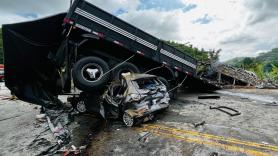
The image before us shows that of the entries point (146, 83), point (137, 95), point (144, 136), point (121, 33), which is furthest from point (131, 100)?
point (121, 33)

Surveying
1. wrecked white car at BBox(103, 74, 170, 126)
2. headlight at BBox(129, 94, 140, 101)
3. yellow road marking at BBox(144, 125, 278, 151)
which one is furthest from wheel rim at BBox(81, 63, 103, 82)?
yellow road marking at BBox(144, 125, 278, 151)

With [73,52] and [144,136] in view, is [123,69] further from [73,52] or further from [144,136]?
[144,136]

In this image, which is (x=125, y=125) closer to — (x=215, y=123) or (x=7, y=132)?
(x=215, y=123)

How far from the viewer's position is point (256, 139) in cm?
422

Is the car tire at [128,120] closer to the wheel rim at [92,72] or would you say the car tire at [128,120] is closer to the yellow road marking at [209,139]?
the yellow road marking at [209,139]

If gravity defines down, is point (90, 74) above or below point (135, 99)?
above

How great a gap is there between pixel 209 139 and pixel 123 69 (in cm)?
414

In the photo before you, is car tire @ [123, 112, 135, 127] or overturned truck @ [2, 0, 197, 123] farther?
overturned truck @ [2, 0, 197, 123]

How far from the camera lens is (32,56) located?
22.5 feet

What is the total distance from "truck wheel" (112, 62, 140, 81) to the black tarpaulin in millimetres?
2351

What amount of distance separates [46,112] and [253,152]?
6362 millimetres

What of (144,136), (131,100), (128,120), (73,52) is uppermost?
(73,52)

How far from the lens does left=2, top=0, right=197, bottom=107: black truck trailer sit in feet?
20.7

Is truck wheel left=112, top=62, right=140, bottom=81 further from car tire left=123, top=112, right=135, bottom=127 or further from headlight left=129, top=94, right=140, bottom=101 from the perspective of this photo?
car tire left=123, top=112, right=135, bottom=127
